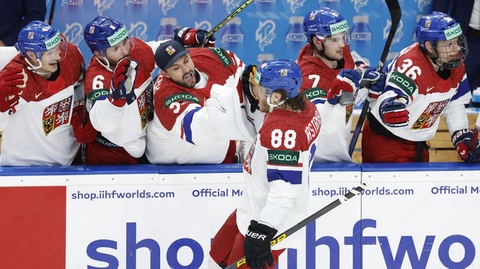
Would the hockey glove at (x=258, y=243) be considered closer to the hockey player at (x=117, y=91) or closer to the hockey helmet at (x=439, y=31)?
the hockey player at (x=117, y=91)

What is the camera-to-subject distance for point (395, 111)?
529 centimetres

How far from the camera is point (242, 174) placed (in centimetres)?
517

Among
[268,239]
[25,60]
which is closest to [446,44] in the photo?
[268,239]

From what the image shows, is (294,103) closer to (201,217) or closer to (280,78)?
(280,78)

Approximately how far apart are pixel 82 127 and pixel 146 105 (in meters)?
0.34

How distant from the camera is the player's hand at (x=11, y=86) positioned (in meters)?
5.11

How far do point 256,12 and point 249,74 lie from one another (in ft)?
8.14

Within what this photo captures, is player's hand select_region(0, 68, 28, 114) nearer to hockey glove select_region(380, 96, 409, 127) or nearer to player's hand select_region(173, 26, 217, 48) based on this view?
player's hand select_region(173, 26, 217, 48)

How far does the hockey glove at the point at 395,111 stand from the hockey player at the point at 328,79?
6.7 inches

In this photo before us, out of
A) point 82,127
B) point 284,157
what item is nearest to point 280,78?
point 284,157

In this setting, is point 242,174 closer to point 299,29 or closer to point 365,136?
point 365,136

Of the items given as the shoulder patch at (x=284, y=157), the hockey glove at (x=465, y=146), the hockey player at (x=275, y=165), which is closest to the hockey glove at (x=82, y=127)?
the hockey player at (x=275, y=165)

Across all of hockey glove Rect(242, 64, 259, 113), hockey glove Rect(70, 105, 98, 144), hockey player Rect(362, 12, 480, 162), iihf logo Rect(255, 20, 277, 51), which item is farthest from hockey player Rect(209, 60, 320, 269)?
iihf logo Rect(255, 20, 277, 51)

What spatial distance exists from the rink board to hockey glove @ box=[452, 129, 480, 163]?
85 millimetres
